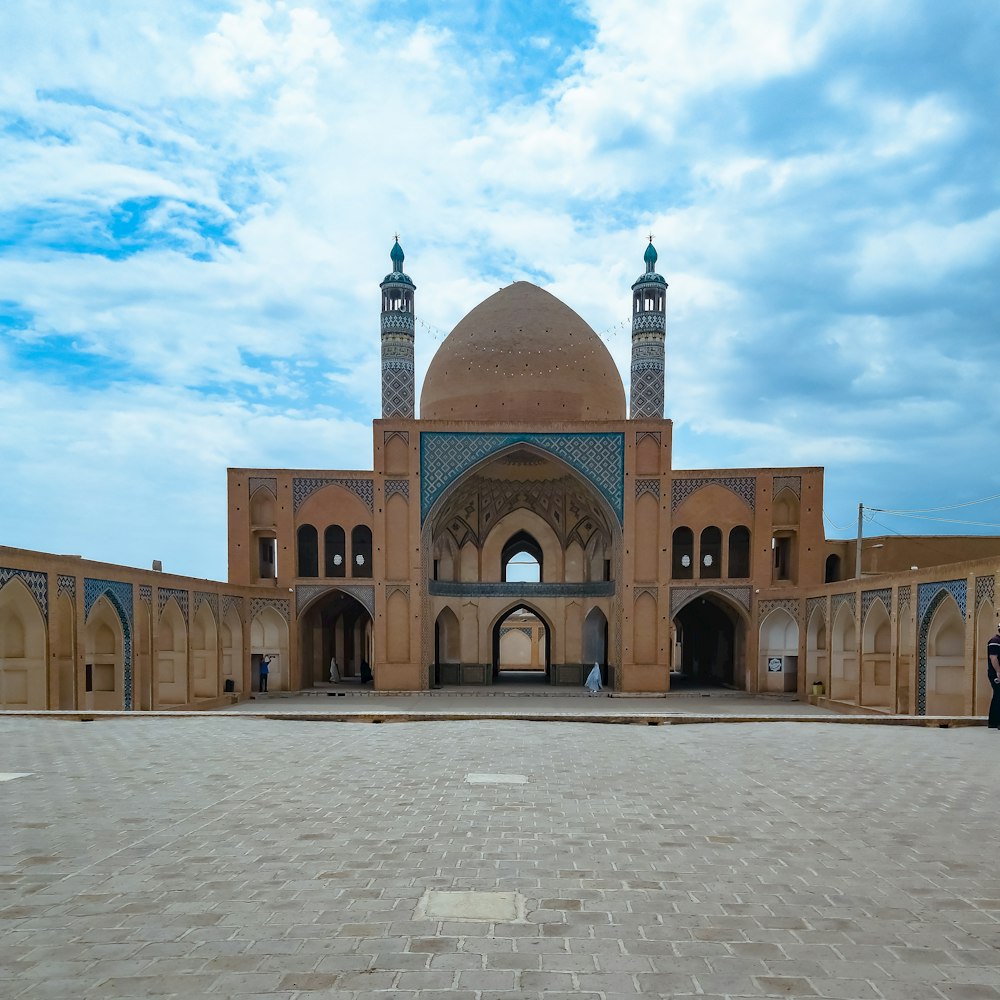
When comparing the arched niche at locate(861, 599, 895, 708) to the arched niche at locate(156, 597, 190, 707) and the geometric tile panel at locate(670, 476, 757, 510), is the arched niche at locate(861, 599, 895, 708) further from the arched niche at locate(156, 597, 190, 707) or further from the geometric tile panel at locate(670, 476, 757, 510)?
the arched niche at locate(156, 597, 190, 707)

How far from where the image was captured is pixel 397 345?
77.0ft

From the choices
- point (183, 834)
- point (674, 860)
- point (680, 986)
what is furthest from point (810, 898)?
point (183, 834)

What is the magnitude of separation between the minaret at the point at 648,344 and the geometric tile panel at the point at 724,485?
4516 millimetres

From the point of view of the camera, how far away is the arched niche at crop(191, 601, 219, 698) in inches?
622

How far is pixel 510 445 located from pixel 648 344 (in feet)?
22.7

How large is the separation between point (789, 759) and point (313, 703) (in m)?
12.4

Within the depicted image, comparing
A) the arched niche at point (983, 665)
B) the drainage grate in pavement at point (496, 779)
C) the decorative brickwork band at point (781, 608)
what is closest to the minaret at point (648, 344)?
the decorative brickwork band at point (781, 608)

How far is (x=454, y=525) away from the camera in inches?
859

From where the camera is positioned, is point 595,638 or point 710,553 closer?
point 710,553

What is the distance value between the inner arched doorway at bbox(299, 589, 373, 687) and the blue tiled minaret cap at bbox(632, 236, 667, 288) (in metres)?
12.8

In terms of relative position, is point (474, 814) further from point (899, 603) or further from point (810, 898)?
point (899, 603)

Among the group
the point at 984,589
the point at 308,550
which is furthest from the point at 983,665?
the point at 308,550

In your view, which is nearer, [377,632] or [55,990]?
[55,990]

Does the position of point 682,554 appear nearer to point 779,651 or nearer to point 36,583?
point 779,651
